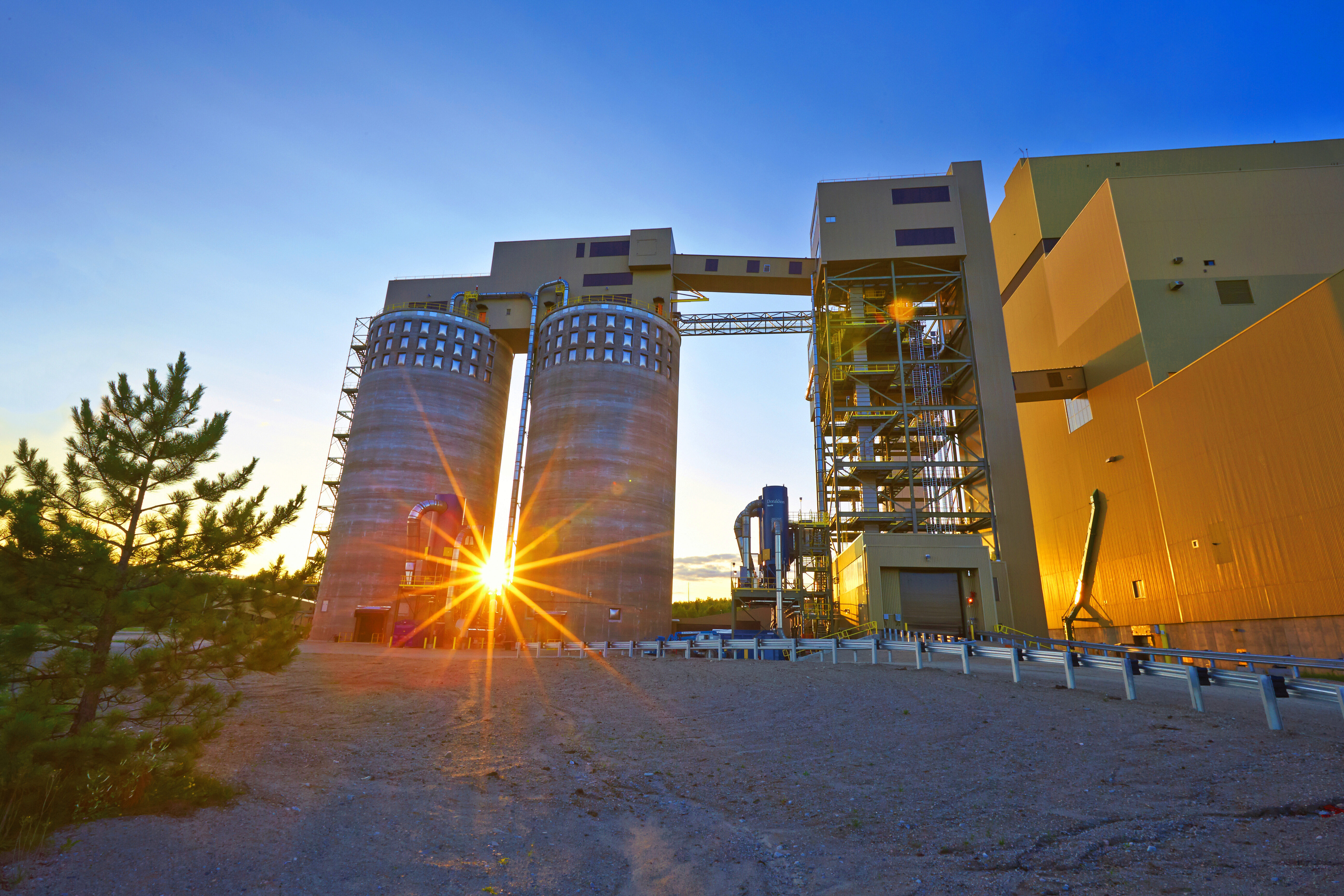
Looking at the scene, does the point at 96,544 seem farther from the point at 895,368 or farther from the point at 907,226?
the point at 907,226

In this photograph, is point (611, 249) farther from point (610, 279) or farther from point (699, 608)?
point (699, 608)

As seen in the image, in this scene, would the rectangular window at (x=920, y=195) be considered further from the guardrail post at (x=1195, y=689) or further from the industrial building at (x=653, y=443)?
the guardrail post at (x=1195, y=689)

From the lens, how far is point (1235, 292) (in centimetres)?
3488

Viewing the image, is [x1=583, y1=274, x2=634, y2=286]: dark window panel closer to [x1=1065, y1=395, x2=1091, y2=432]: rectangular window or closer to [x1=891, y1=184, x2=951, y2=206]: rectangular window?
[x1=891, y1=184, x2=951, y2=206]: rectangular window

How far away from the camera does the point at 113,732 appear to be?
7.28 metres

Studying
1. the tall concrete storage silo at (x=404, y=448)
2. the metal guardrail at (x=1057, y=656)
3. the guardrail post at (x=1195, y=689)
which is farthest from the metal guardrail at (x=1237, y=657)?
the tall concrete storage silo at (x=404, y=448)

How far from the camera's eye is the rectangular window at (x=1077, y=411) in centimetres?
4019

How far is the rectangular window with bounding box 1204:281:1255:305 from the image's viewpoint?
3466cm

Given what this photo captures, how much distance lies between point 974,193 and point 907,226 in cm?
655

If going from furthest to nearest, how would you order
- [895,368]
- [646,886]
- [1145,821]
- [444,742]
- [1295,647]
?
[895,368]
[1295,647]
[444,742]
[1145,821]
[646,886]

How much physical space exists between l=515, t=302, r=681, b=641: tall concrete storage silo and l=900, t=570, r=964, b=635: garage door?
625 inches

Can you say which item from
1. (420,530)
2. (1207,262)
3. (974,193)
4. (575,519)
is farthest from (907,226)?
(420,530)

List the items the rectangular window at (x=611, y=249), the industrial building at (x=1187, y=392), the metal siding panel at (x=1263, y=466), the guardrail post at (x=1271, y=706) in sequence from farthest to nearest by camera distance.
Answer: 1. the rectangular window at (x=611, y=249)
2. the industrial building at (x=1187, y=392)
3. the metal siding panel at (x=1263, y=466)
4. the guardrail post at (x=1271, y=706)

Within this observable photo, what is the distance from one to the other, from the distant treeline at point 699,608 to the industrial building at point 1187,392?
219 feet
